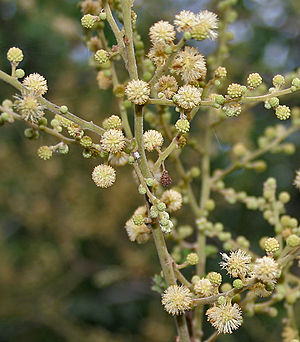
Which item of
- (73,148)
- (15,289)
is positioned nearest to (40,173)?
(73,148)

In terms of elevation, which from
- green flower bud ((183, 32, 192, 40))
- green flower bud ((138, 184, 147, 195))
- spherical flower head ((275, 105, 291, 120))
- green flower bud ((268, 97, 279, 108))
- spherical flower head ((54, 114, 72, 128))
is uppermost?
spherical flower head ((54, 114, 72, 128))

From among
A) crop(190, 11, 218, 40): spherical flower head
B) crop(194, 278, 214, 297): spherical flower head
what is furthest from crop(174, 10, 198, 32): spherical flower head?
crop(194, 278, 214, 297): spherical flower head

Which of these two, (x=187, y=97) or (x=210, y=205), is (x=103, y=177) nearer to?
(x=187, y=97)

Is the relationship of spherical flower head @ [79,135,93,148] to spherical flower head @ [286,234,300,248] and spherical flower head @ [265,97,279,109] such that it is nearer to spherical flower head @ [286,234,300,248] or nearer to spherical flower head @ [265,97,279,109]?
spherical flower head @ [265,97,279,109]

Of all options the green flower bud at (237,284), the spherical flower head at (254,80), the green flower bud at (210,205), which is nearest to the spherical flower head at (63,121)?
the spherical flower head at (254,80)

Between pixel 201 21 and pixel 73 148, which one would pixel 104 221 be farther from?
pixel 201 21
